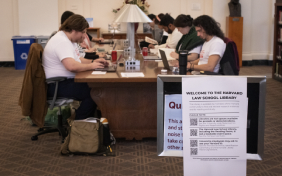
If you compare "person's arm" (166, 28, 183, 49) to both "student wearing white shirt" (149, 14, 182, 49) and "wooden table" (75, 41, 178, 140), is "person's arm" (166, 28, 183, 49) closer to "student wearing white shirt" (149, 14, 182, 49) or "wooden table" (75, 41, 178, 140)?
"student wearing white shirt" (149, 14, 182, 49)

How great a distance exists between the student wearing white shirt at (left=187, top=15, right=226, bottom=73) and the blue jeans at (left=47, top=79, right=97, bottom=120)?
104cm

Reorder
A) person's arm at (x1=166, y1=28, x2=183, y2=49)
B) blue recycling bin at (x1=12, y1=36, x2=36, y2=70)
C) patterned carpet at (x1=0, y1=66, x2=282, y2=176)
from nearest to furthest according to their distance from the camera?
1. patterned carpet at (x1=0, y1=66, x2=282, y2=176)
2. person's arm at (x1=166, y1=28, x2=183, y2=49)
3. blue recycling bin at (x1=12, y1=36, x2=36, y2=70)

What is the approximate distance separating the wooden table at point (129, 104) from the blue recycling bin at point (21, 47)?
5017 millimetres

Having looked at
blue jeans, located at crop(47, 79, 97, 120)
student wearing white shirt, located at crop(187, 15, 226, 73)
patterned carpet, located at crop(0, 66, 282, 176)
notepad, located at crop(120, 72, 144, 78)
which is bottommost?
patterned carpet, located at crop(0, 66, 282, 176)

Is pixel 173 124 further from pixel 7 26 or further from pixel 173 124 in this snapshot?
pixel 7 26

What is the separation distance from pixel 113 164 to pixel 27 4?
20.4 feet

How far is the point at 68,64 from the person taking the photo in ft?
10.8

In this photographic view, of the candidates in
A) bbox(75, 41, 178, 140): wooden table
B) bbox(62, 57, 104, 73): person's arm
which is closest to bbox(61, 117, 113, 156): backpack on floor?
bbox(75, 41, 178, 140): wooden table

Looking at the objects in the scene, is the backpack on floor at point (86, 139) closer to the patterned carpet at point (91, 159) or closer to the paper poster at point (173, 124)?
the patterned carpet at point (91, 159)

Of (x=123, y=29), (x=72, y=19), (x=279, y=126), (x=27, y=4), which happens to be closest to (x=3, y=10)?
(x=27, y=4)

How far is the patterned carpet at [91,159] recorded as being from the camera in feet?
9.39

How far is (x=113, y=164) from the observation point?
3006 mm

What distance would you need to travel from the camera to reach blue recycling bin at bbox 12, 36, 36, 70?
7.90 m

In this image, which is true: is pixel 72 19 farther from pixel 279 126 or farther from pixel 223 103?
pixel 279 126
